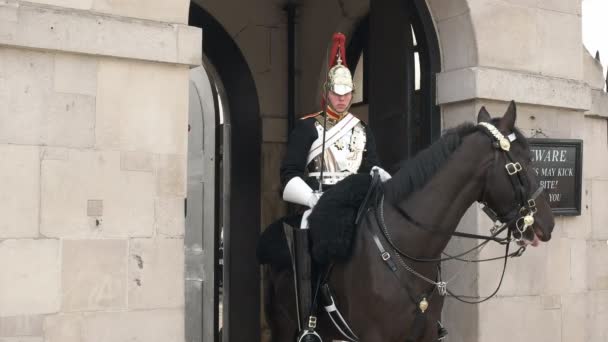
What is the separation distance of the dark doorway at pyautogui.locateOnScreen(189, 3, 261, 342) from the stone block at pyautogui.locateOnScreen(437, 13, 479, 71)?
2.44m

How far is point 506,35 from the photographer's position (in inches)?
283

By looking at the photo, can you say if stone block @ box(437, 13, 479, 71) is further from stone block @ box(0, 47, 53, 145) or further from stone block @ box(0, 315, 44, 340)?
stone block @ box(0, 315, 44, 340)

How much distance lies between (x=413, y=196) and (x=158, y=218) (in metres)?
1.43

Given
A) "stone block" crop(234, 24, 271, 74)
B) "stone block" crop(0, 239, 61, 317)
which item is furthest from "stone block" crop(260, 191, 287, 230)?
"stone block" crop(0, 239, 61, 317)

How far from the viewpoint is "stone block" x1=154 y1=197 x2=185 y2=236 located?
17.6ft

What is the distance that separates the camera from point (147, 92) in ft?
17.7

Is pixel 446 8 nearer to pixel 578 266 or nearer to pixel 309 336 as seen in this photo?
pixel 578 266

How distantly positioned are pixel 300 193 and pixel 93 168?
126 centimetres

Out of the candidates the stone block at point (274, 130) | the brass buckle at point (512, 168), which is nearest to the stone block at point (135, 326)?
the brass buckle at point (512, 168)

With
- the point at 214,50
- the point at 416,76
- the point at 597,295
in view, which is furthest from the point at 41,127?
the point at 597,295

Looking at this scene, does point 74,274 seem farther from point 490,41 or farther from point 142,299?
point 490,41

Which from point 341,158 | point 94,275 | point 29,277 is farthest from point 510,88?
point 29,277

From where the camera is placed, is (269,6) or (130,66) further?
(269,6)

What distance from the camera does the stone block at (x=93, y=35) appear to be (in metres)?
4.98
